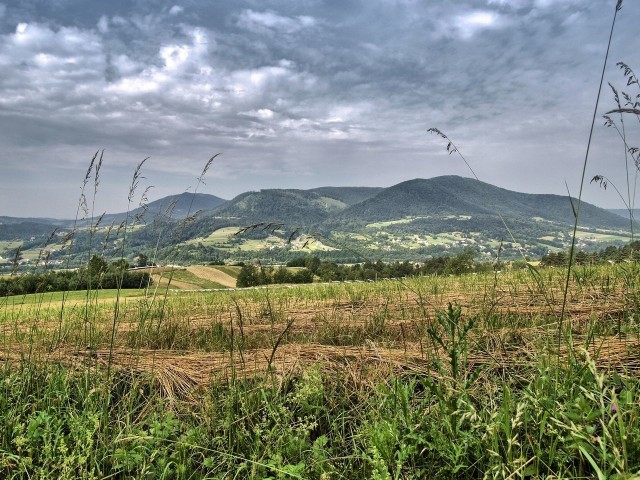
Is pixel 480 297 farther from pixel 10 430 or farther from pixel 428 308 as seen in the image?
pixel 10 430

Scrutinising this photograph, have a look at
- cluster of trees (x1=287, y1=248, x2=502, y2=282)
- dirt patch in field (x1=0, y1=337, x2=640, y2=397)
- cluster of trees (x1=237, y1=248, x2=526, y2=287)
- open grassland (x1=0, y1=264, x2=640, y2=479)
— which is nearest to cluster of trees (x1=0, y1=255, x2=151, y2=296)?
open grassland (x1=0, y1=264, x2=640, y2=479)

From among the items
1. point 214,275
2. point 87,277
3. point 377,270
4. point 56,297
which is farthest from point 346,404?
point 214,275

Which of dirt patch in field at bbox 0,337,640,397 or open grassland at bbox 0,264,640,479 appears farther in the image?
dirt patch in field at bbox 0,337,640,397

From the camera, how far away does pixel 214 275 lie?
94188mm

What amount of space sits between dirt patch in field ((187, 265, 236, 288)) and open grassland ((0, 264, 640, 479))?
86314 mm

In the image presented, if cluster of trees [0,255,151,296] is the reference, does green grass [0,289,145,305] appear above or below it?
below

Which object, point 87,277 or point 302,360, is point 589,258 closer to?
point 302,360

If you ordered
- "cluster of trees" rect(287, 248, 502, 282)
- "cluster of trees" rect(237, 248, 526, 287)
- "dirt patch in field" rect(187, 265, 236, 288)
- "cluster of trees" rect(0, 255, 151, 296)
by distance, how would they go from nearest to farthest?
Result: "cluster of trees" rect(0, 255, 151, 296) < "cluster of trees" rect(237, 248, 526, 287) < "cluster of trees" rect(287, 248, 502, 282) < "dirt patch in field" rect(187, 265, 236, 288)

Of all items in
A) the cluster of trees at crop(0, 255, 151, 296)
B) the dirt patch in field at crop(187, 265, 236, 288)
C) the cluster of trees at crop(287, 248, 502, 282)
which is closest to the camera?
the cluster of trees at crop(0, 255, 151, 296)

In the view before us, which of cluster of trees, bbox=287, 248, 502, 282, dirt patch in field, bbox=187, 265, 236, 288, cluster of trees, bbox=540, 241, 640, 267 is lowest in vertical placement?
dirt patch in field, bbox=187, 265, 236, 288

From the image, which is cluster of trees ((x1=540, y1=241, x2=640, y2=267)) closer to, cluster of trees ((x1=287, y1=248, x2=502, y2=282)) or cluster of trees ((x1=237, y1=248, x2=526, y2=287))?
cluster of trees ((x1=237, y1=248, x2=526, y2=287))

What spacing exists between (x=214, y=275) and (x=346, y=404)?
95.2 meters

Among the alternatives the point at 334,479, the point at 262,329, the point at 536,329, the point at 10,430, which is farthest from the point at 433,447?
the point at 262,329

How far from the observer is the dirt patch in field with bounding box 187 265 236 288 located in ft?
297
